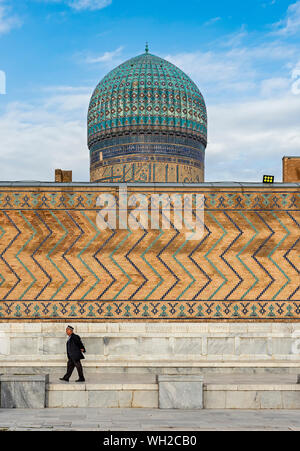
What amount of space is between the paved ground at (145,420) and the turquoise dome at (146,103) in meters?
8.07

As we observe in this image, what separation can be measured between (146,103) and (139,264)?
587cm

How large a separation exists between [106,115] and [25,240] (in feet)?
19.2

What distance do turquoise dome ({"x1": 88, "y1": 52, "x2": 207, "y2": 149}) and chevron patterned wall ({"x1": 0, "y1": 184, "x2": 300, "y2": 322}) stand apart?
4.94 metres

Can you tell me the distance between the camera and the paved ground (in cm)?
488

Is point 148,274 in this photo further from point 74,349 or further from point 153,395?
point 153,395

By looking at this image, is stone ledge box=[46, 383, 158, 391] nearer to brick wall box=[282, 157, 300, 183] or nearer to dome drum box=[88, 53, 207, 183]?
brick wall box=[282, 157, 300, 183]

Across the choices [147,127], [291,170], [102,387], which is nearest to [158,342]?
[102,387]

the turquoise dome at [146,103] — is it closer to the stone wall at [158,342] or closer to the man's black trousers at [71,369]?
the stone wall at [158,342]

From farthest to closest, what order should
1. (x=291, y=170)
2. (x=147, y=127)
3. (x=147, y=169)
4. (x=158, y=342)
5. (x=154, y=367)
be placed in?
(x=147, y=127) → (x=147, y=169) → (x=291, y=170) → (x=158, y=342) → (x=154, y=367)

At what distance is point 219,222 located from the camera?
804 centimetres

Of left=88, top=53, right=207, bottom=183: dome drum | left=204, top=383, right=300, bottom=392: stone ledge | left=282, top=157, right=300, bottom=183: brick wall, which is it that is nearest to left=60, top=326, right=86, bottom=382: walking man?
left=204, top=383, right=300, bottom=392: stone ledge

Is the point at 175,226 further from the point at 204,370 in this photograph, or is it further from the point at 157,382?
the point at 157,382

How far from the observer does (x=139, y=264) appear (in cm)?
792

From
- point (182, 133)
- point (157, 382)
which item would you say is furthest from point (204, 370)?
point (182, 133)
